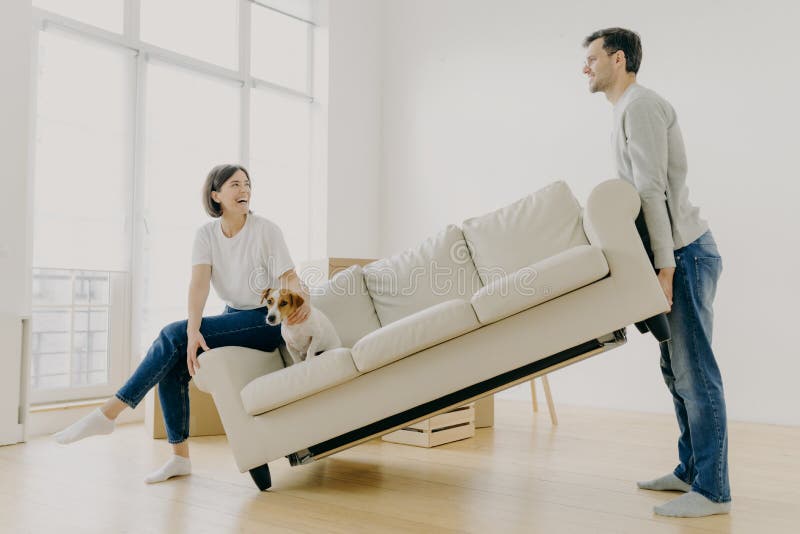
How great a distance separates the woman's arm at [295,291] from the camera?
255 centimetres

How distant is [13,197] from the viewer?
341 centimetres

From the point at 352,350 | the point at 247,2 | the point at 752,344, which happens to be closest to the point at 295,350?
the point at 352,350

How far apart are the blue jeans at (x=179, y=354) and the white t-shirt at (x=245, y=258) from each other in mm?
80

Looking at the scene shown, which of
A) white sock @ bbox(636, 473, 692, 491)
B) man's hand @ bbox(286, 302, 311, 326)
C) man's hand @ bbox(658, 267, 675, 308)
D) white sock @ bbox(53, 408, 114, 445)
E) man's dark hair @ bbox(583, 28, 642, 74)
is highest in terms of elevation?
man's dark hair @ bbox(583, 28, 642, 74)

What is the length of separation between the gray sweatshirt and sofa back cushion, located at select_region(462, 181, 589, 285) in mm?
598

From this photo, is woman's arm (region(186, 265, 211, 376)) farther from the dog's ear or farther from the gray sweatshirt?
the gray sweatshirt

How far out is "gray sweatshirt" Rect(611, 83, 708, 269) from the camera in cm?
219

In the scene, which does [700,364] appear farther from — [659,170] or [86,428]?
[86,428]

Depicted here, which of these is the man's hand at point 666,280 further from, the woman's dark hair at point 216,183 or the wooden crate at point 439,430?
the woman's dark hair at point 216,183

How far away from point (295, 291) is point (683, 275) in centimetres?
136

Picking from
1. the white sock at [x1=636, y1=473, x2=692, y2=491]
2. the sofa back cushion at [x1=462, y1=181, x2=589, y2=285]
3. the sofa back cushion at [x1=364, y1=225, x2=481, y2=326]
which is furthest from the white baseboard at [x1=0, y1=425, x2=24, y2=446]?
the white sock at [x1=636, y1=473, x2=692, y2=491]

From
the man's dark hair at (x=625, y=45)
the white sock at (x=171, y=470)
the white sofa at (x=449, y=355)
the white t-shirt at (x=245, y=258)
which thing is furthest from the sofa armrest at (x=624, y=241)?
the white sock at (x=171, y=470)

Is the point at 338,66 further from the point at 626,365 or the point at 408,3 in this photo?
the point at 626,365

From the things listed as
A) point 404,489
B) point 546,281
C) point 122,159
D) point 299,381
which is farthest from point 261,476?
point 122,159
